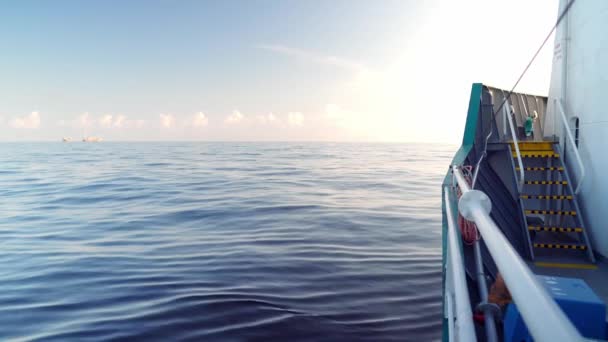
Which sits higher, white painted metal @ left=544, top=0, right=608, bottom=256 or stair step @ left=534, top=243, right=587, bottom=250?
white painted metal @ left=544, top=0, right=608, bottom=256

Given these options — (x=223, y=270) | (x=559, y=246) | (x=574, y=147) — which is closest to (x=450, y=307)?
(x=559, y=246)

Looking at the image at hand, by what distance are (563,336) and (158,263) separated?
7.62m

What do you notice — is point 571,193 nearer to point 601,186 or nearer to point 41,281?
point 601,186

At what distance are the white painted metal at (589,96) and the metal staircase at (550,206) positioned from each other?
0.49 feet

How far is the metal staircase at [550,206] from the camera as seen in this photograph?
558 cm

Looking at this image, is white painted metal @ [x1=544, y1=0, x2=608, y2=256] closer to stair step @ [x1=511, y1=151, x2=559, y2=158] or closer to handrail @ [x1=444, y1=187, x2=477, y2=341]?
stair step @ [x1=511, y1=151, x2=559, y2=158]

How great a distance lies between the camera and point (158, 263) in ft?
24.4

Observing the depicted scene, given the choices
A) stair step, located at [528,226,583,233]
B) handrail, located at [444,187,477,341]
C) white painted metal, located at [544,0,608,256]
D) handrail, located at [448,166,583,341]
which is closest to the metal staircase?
stair step, located at [528,226,583,233]

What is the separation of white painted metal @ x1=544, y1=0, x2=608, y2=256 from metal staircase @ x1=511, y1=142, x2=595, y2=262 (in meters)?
0.15

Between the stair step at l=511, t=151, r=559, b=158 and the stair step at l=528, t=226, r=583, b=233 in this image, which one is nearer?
the stair step at l=528, t=226, r=583, b=233

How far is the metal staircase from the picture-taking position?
5.58 metres

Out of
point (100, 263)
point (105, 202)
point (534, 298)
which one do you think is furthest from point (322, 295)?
point (105, 202)

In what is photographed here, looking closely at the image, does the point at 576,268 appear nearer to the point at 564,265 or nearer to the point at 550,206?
the point at 564,265

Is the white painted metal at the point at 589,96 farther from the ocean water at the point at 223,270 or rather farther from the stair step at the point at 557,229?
the ocean water at the point at 223,270
